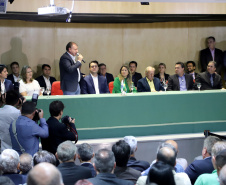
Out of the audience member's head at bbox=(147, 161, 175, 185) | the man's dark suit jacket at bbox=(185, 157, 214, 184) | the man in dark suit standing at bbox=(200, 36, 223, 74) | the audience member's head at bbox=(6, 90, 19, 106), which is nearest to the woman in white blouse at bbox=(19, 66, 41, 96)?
the audience member's head at bbox=(6, 90, 19, 106)

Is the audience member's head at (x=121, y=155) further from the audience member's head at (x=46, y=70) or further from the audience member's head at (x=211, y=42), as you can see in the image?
the audience member's head at (x=211, y=42)

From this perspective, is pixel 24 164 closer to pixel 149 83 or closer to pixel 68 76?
pixel 68 76

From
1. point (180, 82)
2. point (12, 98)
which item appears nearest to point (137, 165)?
point (12, 98)

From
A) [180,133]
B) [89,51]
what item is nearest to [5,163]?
[180,133]

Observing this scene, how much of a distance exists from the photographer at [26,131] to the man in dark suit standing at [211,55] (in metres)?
6.14

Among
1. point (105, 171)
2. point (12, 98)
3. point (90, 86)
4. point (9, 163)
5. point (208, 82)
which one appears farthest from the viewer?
point (208, 82)

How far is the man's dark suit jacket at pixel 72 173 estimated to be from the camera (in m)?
3.39

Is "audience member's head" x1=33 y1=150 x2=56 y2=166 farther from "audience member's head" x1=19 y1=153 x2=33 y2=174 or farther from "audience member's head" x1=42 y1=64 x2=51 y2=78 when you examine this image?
"audience member's head" x1=42 y1=64 x2=51 y2=78

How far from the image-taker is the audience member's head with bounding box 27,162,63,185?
6.95 ft

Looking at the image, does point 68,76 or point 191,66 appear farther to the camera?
point 191,66

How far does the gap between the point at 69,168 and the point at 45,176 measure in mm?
1365

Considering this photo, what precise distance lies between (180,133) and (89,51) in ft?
13.5

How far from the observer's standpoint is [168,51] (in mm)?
10305

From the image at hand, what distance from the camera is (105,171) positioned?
3131mm
